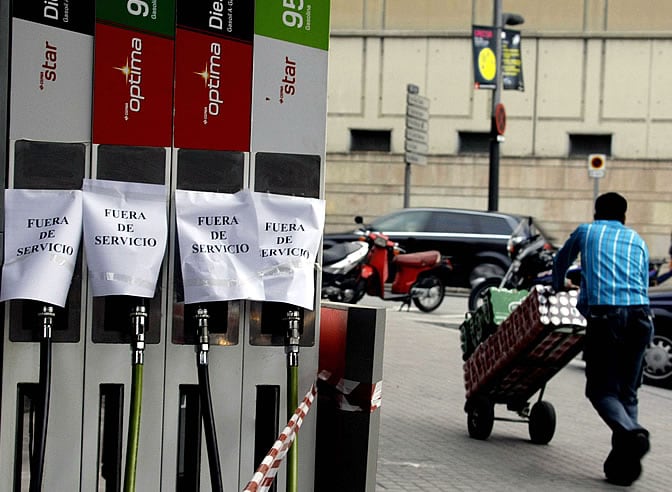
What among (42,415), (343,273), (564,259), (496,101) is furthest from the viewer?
(496,101)

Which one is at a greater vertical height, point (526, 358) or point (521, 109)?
point (521, 109)

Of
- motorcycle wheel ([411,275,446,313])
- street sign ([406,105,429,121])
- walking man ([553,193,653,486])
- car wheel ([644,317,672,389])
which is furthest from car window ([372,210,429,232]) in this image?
walking man ([553,193,653,486])

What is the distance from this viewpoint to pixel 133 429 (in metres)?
4.64

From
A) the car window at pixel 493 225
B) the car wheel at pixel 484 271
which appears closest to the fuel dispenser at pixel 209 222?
the car wheel at pixel 484 271

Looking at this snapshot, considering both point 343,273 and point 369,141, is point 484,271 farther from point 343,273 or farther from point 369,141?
point 369,141

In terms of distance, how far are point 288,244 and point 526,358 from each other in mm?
4005

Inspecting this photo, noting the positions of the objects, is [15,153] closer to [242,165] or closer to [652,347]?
[242,165]

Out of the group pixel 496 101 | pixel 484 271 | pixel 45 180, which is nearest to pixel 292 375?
pixel 45 180

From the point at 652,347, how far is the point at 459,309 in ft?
28.6

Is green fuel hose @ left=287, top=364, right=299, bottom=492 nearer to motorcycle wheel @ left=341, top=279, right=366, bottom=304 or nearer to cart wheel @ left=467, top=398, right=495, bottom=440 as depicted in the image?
cart wheel @ left=467, top=398, right=495, bottom=440

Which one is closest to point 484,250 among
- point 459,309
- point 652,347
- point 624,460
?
point 459,309

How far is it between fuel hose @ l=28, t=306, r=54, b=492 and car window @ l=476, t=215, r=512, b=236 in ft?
62.8

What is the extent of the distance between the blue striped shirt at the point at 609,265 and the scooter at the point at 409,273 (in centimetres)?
1145

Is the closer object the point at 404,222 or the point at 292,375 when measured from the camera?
the point at 292,375
